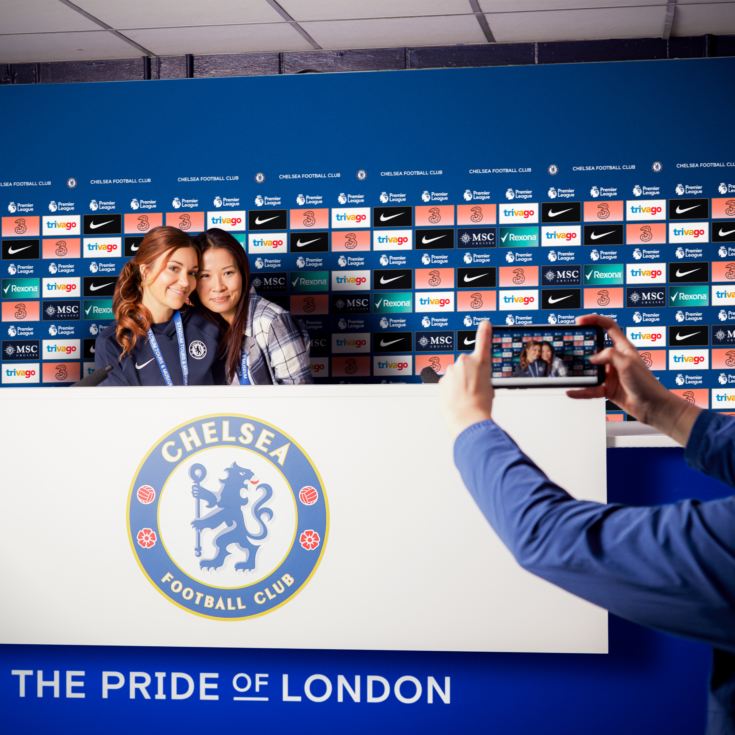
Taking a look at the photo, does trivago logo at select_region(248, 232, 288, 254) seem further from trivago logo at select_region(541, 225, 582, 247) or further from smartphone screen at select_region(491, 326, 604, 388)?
smartphone screen at select_region(491, 326, 604, 388)

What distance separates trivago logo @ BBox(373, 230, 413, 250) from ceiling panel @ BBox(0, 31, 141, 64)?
5.70ft

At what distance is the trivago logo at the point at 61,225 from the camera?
4812 mm

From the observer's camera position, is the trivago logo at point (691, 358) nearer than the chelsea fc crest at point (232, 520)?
No

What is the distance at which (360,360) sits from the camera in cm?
466

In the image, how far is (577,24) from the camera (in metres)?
4.51

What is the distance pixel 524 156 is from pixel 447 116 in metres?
0.44

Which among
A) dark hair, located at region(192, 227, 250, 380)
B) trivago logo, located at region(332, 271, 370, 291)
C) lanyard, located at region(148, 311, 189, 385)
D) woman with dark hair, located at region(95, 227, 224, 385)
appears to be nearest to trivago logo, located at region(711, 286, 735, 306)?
trivago logo, located at region(332, 271, 370, 291)

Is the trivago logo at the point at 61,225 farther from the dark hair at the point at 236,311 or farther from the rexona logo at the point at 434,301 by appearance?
the rexona logo at the point at 434,301

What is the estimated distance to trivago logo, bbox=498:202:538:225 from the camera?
455cm

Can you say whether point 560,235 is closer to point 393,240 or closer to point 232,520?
point 393,240

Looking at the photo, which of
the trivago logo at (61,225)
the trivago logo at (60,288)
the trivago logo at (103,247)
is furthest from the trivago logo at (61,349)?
the trivago logo at (61,225)

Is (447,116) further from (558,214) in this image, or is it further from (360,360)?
(360,360)

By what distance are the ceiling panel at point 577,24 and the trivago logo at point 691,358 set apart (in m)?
1.64

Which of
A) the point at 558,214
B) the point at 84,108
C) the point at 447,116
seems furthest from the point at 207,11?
the point at 558,214
